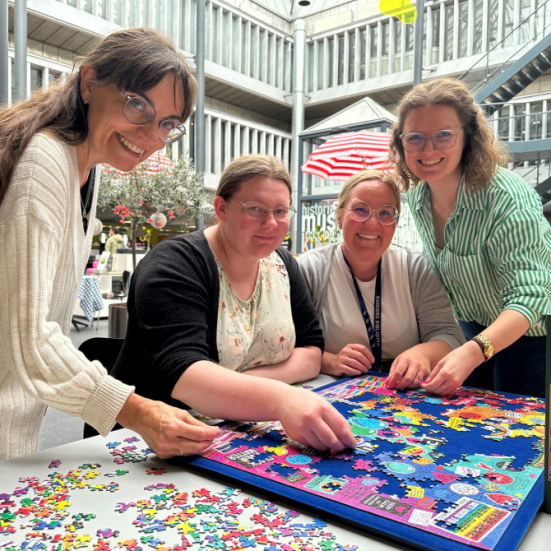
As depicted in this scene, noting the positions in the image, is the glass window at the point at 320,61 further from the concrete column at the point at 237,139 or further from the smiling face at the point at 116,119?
the smiling face at the point at 116,119

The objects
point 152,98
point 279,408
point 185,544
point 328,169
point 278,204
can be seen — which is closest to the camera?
point 185,544

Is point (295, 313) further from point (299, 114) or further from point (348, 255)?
point (299, 114)

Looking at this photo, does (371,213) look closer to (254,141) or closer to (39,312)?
(39,312)

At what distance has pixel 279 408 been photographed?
1062mm

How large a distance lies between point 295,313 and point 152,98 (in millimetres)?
879

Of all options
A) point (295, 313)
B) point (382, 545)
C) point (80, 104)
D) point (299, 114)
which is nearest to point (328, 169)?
point (295, 313)

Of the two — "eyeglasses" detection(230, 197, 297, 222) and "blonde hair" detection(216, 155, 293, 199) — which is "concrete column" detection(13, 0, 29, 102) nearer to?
"blonde hair" detection(216, 155, 293, 199)

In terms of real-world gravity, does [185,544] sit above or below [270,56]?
below

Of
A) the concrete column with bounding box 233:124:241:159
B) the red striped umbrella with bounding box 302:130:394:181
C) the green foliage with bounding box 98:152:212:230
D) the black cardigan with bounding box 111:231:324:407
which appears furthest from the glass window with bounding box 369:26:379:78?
the black cardigan with bounding box 111:231:324:407

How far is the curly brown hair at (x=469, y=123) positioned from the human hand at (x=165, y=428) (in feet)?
4.56

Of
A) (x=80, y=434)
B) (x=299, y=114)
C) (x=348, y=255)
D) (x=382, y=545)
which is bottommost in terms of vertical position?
(x=80, y=434)

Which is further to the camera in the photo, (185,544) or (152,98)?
(152,98)

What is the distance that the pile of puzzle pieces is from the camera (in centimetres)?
69

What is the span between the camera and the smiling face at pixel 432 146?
5.97 ft
